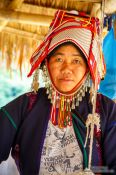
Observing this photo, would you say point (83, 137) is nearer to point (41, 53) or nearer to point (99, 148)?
point (99, 148)

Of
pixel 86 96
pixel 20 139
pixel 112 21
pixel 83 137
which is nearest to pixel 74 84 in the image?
pixel 86 96

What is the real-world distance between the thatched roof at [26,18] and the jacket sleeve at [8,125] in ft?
3.27

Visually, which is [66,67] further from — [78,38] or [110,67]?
[110,67]

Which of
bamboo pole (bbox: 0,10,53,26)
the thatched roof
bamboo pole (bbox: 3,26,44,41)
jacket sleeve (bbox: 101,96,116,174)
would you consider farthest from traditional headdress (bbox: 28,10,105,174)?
bamboo pole (bbox: 3,26,44,41)

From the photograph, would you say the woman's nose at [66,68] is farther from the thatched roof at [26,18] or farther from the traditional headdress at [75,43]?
the thatched roof at [26,18]

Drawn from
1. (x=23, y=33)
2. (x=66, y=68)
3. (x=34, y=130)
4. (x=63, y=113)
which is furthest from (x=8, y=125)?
(x=23, y=33)

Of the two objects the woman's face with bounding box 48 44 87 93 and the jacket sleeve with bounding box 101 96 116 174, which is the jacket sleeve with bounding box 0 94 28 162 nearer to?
the woman's face with bounding box 48 44 87 93

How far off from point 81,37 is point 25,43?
1.97 meters

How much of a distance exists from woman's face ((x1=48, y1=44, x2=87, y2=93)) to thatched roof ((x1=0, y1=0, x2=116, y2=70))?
0.66 metres

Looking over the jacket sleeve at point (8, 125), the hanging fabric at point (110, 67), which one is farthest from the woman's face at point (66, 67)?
the hanging fabric at point (110, 67)

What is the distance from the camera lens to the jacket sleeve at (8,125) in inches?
79.5

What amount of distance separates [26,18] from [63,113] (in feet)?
4.68

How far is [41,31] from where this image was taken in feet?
12.9

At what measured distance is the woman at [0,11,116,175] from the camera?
1937 mm
